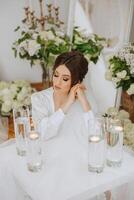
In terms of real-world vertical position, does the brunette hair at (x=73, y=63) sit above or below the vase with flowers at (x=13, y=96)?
above

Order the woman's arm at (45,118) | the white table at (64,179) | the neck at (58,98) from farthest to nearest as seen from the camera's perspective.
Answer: the neck at (58,98) → the woman's arm at (45,118) → the white table at (64,179)

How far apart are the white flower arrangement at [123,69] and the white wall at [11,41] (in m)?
0.81

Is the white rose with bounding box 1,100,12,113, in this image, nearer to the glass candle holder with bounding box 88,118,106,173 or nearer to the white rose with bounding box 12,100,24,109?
the white rose with bounding box 12,100,24,109

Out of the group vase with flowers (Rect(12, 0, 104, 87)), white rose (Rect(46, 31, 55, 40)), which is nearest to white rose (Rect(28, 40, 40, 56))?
vase with flowers (Rect(12, 0, 104, 87))

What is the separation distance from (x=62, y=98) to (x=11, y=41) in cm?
104

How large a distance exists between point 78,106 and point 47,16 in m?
1.07

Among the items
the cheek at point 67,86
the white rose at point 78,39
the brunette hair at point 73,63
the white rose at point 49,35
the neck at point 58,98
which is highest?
the white rose at point 49,35

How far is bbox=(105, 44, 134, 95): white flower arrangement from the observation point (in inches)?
84.0

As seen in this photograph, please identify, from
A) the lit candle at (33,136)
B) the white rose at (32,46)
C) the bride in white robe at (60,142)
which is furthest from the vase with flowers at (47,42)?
the lit candle at (33,136)

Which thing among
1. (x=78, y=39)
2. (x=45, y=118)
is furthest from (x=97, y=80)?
(x=45, y=118)

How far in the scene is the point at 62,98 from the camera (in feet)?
6.23

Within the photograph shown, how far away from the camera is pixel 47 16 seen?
2.71 meters

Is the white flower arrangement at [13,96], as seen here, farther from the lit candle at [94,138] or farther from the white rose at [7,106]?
the lit candle at [94,138]

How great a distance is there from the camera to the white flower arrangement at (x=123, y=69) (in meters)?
2.13
